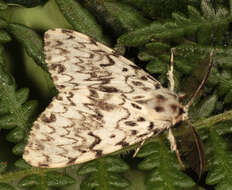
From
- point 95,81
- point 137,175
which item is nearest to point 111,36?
point 95,81

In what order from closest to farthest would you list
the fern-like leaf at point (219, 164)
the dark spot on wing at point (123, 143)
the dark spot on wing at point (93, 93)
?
the fern-like leaf at point (219, 164), the dark spot on wing at point (123, 143), the dark spot on wing at point (93, 93)

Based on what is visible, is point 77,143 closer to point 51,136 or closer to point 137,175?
point 51,136

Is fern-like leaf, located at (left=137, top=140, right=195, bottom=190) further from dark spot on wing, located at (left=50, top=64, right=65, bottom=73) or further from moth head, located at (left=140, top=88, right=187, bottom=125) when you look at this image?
dark spot on wing, located at (left=50, top=64, right=65, bottom=73)

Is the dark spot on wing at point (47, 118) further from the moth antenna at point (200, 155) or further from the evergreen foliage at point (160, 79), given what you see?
the moth antenna at point (200, 155)

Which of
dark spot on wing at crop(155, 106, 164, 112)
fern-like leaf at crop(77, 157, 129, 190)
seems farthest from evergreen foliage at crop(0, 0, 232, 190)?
dark spot on wing at crop(155, 106, 164, 112)

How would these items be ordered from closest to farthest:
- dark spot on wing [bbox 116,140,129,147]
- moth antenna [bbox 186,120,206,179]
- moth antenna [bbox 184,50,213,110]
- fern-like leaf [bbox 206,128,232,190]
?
Answer: fern-like leaf [bbox 206,128,232,190]
moth antenna [bbox 186,120,206,179]
moth antenna [bbox 184,50,213,110]
dark spot on wing [bbox 116,140,129,147]

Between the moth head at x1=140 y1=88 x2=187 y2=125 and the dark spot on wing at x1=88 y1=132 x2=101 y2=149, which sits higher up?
the moth head at x1=140 y1=88 x2=187 y2=125

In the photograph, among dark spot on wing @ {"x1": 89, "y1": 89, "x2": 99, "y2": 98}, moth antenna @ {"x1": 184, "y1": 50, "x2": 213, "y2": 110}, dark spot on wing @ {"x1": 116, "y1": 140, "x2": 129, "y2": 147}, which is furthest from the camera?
dark spot on wing @ {"x1": 89, "y1": 89, "x2": 99, "y2": 98}

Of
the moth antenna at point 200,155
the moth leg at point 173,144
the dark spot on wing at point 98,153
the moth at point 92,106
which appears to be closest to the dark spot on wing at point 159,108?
the moth at point 92,106
